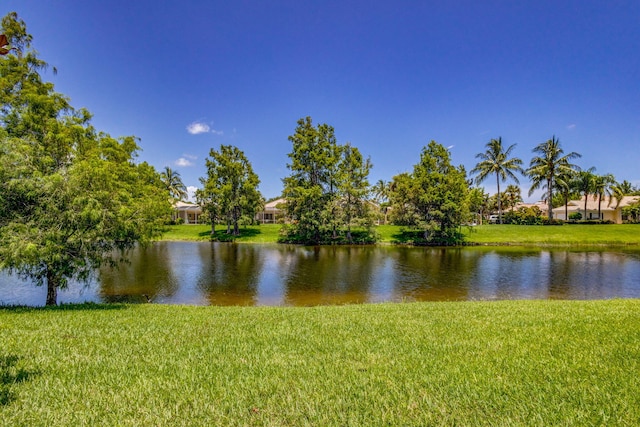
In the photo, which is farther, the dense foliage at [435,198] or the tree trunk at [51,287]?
the dense foliage at [435,198]

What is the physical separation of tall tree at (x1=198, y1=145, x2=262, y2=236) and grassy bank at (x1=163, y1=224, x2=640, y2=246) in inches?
123

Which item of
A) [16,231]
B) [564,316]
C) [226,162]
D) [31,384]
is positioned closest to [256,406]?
[31,384]

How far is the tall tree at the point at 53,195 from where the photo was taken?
977 cm

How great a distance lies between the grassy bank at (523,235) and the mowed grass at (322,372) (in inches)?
1473

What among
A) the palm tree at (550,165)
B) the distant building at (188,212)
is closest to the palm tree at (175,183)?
the distant building at (188,212)

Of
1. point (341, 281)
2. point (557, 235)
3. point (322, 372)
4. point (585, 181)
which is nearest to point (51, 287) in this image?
point (322, 372)

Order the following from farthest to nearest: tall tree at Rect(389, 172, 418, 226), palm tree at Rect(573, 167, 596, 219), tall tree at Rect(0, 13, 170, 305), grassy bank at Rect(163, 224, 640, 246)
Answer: palm tree at Rect(573, 167, 596, 219) < tall tree at Rect(389, 172, 418, 226) < grassy bank at Rect(163, 224, 640, 246) < tall tree at Rect(0, 13, 170, 305)

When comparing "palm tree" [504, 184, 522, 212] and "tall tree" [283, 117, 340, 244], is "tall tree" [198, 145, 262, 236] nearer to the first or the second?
"tall tree" [283, 117, 340, 244]

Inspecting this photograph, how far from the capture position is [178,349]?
5.98 meters

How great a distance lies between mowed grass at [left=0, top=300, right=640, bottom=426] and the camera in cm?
373

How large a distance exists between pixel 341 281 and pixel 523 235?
35822 millimetres

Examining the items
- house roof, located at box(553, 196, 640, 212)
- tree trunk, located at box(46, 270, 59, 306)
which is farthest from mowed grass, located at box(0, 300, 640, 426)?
house roof, located at box(553, 196, 640, 212)

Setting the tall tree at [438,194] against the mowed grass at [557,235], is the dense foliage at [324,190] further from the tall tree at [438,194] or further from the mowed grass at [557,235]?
the mowed grass at [557,235]

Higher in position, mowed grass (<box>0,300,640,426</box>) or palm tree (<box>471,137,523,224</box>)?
palm tree (<box>471,137,523,224</box>)
